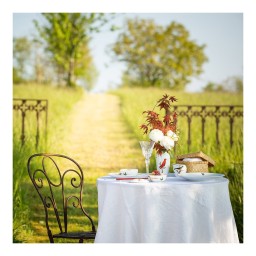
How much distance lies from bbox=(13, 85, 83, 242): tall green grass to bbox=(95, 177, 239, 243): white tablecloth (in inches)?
71.8

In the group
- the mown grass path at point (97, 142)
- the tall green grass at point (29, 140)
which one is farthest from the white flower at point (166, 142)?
the mown grass path at point (97, 142)

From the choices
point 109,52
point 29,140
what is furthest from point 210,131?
point 109,52

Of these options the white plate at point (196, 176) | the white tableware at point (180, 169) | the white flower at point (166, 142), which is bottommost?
the white plate at point (196, 176)

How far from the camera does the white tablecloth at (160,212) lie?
10.5ft

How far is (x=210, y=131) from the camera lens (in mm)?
7785

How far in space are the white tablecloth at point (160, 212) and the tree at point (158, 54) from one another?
27.9ft

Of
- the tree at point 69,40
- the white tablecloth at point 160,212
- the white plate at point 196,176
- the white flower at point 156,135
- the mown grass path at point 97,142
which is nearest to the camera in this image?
the white tablecloth at point 160,212

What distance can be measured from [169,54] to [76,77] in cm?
250

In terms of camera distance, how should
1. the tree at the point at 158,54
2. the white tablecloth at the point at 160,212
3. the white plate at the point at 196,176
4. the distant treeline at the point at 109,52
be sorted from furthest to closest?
1. the tree at the point at 158,54
2. the distant treeline at the point at 109,52
3. the white plate at the point at 196,176
4. the white tablecloth at the point at 160,212

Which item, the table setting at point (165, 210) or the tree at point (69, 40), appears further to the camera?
the tree at point (69, 40)

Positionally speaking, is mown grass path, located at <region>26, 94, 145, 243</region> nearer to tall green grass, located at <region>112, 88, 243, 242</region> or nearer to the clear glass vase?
tall green grass, located at <region>112, 88, 243, 242</region>

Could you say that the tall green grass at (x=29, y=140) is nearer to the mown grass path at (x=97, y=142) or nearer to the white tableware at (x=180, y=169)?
the mown grass path at (x=97, y=142)

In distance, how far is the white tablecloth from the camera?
319 cm

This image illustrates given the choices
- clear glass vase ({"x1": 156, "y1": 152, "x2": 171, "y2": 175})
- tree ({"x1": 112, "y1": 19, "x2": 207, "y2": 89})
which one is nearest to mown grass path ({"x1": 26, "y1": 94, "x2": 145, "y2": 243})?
tree ({"x1": 112, "y1": 19, "x2": 207, "y2": 89})
